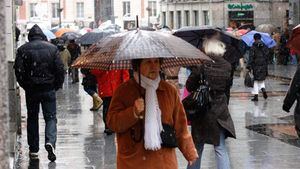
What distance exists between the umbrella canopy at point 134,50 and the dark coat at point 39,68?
4.15 meters

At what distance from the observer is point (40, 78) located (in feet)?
33.4

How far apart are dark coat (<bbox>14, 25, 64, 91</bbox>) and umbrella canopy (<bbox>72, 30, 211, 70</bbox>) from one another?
163 inches

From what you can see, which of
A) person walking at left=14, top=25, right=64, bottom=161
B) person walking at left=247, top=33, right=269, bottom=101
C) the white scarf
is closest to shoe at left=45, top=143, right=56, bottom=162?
person walking at left=14, top=25, right=64, bottom=161

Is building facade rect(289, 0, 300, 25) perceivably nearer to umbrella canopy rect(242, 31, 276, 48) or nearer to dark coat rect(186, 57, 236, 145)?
umbrella canopy rect(242, 31, 276, 48)

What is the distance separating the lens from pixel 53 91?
1034 cm

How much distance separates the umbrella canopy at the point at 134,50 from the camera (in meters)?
5.50

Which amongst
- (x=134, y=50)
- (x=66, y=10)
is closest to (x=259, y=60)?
(x=134, y=50)

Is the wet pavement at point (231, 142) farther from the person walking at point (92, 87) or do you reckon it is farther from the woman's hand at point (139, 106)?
the woman's hand at point (139, 106)

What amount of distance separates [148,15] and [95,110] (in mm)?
65732

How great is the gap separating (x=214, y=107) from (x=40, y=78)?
2.96 metres

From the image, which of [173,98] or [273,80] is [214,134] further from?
[273,80]

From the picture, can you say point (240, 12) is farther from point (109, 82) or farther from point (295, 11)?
point (109, 82)

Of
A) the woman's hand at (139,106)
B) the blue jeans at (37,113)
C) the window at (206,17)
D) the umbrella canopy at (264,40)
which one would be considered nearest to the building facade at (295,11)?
the umbrella canopy at (264,40)

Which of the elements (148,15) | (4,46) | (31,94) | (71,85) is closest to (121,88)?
(4,46)
